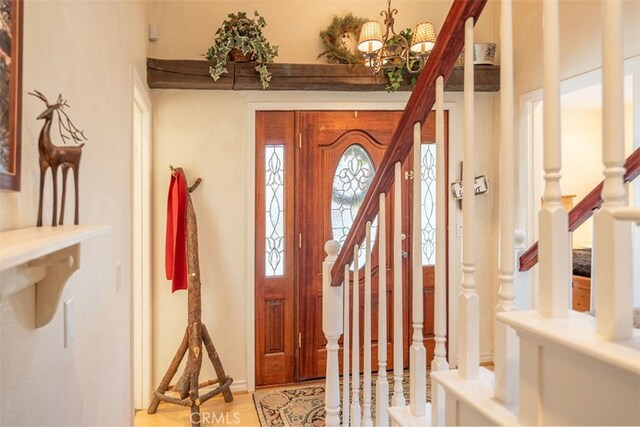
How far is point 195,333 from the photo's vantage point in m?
2.78

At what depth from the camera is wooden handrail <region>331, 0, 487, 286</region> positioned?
931 millimetres

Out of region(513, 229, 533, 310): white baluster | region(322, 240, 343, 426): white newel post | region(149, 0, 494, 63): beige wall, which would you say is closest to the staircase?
region(322, 240, 343, 426): white newel post

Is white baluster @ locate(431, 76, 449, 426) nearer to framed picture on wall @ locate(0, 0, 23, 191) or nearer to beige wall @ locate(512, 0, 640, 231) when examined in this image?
framed picture on wall @ locate(0, 0, 23, 191)

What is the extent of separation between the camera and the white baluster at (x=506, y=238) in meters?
0.80

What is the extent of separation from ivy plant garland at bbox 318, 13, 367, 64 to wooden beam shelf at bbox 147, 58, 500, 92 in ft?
0.58

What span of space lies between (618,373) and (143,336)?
2957mm

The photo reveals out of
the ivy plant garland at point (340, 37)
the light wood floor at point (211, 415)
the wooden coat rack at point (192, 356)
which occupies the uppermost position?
the ivy plant garland at point (340, 37)

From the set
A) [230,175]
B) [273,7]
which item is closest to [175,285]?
[230,175]

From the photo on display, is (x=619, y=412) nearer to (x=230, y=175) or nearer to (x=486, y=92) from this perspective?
(x=230, y=175)

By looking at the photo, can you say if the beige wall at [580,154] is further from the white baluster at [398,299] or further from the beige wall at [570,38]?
the white baluster at [398,299]

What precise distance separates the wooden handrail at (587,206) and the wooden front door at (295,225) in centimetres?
127

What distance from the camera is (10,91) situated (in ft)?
2.49

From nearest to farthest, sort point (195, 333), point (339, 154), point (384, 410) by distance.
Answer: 1. point (384, 410)
2. point (195, 333)
3. point (339, 154)

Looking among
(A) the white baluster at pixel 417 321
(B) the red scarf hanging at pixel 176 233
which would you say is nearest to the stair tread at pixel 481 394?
(A) the white baluster at pixel 417 321
